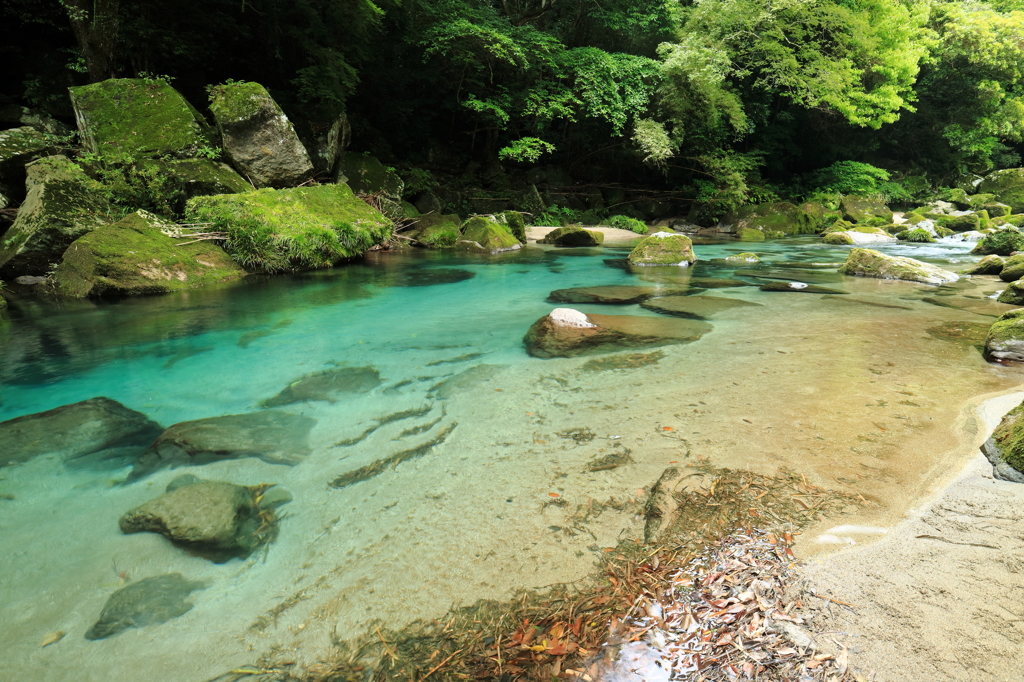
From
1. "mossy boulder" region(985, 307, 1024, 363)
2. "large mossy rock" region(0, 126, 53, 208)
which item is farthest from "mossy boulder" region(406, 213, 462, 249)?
"mossy boulder" region(985, 307, 1024, 363)

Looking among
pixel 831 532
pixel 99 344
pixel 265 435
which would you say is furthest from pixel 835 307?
pixel 99 344

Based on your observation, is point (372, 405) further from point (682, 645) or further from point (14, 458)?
point (682, 645)

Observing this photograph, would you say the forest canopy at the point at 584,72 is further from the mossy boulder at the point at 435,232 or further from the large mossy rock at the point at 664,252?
the large mossy rock at the point at 664,252

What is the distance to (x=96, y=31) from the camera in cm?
1048

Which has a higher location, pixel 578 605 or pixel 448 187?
pixel 448 187

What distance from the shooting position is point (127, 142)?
9.53 metres

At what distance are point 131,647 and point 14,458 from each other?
216 centimetres

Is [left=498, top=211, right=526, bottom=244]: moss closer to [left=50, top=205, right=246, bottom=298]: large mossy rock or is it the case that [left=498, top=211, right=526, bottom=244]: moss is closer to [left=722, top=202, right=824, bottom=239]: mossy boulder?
[left=50, top=205, right=246, bottom=298]: large mossy rock

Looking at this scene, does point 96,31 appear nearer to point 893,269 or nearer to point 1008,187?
point 893,269

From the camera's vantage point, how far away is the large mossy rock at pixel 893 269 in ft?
27.2

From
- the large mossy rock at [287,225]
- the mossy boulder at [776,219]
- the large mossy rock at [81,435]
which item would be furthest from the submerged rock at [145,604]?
the mossy boulder at [776,219]

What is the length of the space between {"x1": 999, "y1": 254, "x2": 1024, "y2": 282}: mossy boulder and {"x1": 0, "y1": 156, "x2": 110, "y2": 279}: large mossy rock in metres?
14.9

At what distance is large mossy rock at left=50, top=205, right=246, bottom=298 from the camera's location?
24.5 feet

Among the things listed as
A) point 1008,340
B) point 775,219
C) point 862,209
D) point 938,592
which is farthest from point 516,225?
point 862,209
